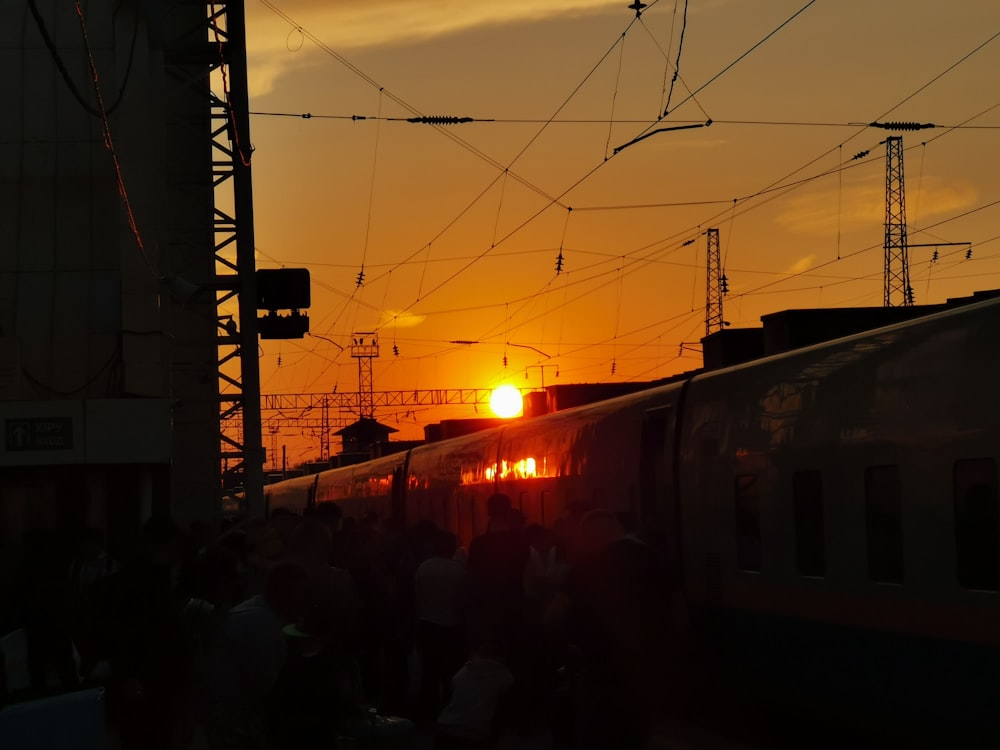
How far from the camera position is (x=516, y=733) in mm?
14367

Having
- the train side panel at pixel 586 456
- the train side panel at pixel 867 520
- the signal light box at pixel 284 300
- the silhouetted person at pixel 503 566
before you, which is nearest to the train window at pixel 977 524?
the train side panel at pixel 867 520

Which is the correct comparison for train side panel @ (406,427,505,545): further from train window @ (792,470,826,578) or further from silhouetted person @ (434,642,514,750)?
silhouetted person @ (434,642,514,750)

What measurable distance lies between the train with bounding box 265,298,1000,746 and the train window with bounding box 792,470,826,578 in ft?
0.05

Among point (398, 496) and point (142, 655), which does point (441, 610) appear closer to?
point (142, 655)

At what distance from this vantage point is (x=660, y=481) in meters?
16.9

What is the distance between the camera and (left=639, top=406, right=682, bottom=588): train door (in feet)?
52.8

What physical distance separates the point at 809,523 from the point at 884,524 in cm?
159

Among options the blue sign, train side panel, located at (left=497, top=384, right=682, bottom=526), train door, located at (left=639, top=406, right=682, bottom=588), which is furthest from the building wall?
train door, located at (left=639, top=406, right=682, bottom=588)

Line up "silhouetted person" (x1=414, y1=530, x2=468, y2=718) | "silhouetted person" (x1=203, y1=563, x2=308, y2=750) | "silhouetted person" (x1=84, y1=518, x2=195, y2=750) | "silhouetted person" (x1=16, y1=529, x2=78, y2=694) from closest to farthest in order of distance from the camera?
"silhouetted person" (x1=203, y1=563, x2=308, y2=750)
"silhouetted person" (x1=84, y1=518, x2=195, y2=750)
"silhouetted person" (x1=16, y1=529, x2=78, y2=694)
"silhouetted person" (x1=414, y1=530, x2=468, y2=718)

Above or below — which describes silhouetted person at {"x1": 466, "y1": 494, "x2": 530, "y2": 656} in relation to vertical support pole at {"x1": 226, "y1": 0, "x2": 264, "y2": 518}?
below

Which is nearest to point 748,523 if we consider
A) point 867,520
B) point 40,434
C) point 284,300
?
point 867,520

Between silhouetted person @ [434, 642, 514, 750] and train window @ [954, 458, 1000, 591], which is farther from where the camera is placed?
train window @ [954, 458, 1000, 591]

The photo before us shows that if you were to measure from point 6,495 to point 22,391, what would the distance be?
3305 millimetres

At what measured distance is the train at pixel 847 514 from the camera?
9.59m
